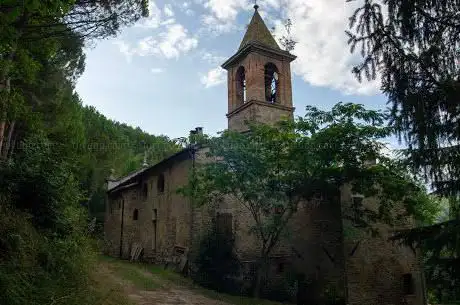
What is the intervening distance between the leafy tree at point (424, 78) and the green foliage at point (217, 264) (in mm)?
9880

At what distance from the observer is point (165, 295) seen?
10.7 m

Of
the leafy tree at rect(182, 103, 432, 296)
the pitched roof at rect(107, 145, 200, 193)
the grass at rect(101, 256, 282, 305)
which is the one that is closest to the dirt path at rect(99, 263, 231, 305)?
the grass at rect(101, 256, 282, 305)

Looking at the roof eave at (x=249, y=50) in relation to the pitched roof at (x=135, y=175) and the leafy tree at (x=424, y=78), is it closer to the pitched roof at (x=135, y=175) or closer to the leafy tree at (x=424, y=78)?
the pitched roof at (x=135, y=175)

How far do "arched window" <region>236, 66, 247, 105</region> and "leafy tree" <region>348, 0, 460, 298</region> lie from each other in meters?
13.4

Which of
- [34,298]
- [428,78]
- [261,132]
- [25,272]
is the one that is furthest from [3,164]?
[428,78]

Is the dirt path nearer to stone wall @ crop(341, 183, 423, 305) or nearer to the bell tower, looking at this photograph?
stone wall @ crop(341, 183, 423, 305)

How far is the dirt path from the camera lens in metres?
9.67

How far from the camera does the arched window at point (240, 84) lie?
1856 centimetres

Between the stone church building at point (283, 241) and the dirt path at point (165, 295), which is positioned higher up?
the stone church building at point (283, 241)

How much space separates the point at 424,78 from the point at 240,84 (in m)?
14.3

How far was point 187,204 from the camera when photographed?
1567cm

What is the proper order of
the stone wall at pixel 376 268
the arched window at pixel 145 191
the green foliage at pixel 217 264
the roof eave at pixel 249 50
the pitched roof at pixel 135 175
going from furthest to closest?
the arched window at pixel 145 191 < the roof eave at pixel 249 50 < the pitched roof at pixel 135 175 < the stone wall at pixel 376 268 < the green foliage at pixel 217 264

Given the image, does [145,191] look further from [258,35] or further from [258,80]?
[258,35]

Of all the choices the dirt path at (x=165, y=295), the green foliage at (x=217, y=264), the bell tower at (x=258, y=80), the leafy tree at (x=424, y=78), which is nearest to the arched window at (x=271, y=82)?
the bell tower at (x=258, y=80)
